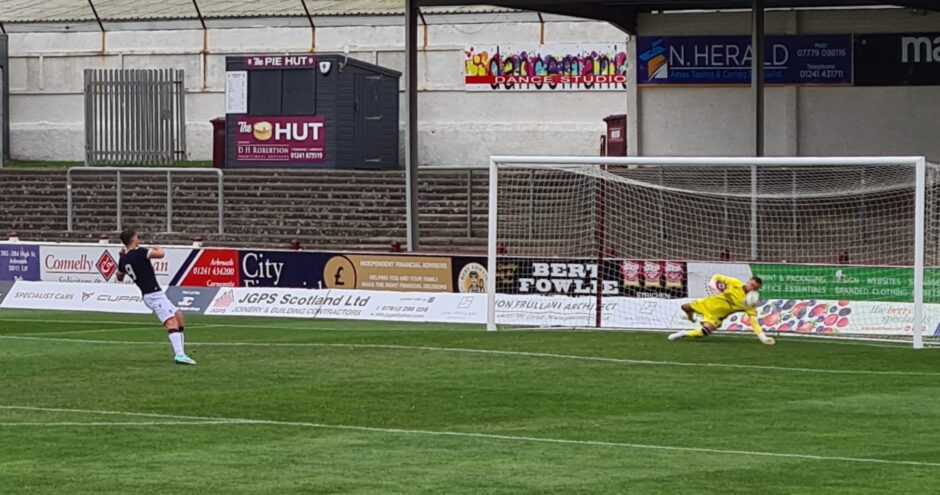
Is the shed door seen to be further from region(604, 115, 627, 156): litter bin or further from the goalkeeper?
the goalkeeper

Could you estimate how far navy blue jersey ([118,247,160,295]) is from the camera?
2208 centimetres

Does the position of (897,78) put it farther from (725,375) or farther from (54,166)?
(54,166)

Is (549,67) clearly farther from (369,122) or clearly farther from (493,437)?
(493,437)

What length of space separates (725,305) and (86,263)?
1319 cm

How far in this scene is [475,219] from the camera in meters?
38.8

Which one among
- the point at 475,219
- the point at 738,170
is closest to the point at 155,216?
the point at 475,219

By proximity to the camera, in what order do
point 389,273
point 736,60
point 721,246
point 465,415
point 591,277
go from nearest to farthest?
point 465,415, point 591,277, point 721,246, point 389,273, point 736,60

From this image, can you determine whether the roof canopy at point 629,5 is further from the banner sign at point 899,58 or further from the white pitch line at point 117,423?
the white pitch line at point 117,423

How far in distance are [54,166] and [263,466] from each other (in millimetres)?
38809

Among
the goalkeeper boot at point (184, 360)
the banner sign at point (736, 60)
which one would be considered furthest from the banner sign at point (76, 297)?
the banner sign at point (736, 60)

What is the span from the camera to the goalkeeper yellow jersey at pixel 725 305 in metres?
24.4

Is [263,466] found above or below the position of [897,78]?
below

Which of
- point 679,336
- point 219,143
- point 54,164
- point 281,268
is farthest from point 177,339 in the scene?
point 54,164

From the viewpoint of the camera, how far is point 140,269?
22.1 meters
